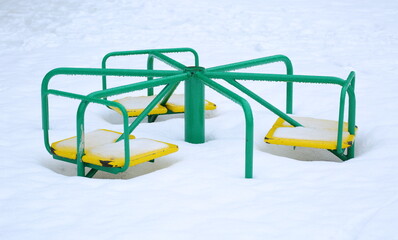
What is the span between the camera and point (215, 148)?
4.58m

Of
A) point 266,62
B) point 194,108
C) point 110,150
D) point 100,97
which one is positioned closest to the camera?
point 100,97

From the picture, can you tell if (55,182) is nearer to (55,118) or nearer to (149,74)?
(149,74)

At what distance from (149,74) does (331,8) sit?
609 centimetres

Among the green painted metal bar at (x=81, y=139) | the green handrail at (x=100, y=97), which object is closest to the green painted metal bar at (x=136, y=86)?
the green handrail at (x=100, y=97)


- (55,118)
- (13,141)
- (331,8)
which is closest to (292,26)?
(331,8)

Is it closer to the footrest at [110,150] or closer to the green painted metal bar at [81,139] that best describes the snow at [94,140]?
the footrest at [110,150]

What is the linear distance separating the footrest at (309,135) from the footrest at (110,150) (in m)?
0.79

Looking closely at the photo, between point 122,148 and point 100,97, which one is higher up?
point 100,97

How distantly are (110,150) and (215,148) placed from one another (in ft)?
3.05

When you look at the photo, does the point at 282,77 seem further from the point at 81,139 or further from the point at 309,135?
the point at 81,139

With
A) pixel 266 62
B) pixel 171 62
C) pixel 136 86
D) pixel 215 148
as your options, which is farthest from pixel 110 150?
pixel 266 62

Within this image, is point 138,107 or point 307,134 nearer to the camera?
point 307,134

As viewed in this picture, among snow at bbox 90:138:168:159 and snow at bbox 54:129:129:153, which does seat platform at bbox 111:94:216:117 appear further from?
snow at bbox 90:138:168:159

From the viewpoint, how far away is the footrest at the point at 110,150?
382 cm
